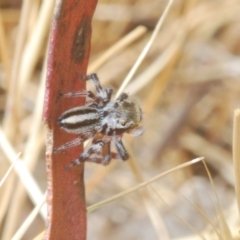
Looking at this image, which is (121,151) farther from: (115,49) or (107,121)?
(115,49)

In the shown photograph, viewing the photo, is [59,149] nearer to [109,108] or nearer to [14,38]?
[109,108]

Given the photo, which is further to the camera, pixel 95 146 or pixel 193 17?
pixel 193 17

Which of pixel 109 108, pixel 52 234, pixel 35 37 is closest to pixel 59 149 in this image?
pixel 52 234

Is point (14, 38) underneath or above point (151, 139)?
above

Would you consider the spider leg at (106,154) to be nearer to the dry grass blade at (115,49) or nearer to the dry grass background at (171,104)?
the dry grass blade at (115,49)

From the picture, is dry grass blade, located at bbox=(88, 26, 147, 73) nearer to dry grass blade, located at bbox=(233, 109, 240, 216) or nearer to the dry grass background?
the dry grass background

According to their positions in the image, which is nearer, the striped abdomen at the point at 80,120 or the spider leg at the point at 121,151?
the striped abdomen at the point at 80,120

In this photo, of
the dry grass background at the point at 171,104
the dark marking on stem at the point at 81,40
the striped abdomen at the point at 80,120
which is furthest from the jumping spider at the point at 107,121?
the dry grass background at the point at 171,104
